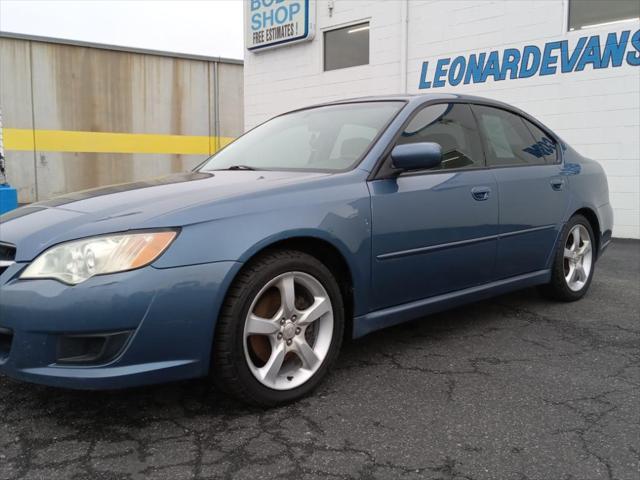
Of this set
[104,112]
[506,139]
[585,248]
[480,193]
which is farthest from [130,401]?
[104,112]

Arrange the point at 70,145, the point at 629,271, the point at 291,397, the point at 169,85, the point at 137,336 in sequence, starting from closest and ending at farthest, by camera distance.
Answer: the point at 137,336 → the point at 291,397 → the point at 629,271 → the point at 70,145 → the point at 169,85

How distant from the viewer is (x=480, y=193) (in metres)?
3.24

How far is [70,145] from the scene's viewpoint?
50.6 ft

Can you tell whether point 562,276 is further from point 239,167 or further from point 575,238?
point 239,167

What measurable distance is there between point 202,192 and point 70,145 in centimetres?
1459

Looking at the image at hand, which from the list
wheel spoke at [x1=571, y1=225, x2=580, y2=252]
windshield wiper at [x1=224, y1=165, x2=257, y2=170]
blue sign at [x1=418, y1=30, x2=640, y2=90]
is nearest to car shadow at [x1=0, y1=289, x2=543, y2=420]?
windshield wiper at [x1=224, y1=165, x2=257, y2=170]

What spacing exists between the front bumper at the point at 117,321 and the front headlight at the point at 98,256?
0.04 m

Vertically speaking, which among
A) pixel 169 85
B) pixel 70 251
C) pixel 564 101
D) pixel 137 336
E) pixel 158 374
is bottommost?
pixel 158 374

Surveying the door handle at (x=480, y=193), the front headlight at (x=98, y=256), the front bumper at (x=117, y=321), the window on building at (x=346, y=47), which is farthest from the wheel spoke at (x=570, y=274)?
the window on building at (x=346, y=47)

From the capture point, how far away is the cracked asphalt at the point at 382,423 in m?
1.95

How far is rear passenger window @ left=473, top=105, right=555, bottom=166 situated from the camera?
352 centimetres

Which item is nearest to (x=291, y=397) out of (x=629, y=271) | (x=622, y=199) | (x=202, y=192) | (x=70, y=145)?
(x=202, y=192)

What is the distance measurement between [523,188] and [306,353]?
1895 mm

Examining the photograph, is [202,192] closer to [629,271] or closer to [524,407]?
[524,407]
